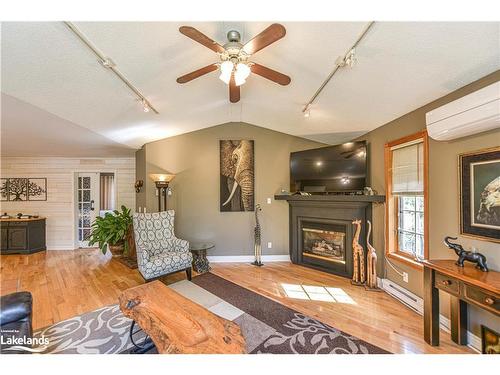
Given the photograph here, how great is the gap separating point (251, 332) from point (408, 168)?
2618mm

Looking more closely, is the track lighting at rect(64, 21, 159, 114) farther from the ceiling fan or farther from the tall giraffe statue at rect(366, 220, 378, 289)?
the tall giraffe statue at rect(366, 220, 378, 289)

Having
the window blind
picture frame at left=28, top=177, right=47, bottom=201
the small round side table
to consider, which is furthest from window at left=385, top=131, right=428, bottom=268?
picture frame at left=28, top=177, right=47, bottom=201

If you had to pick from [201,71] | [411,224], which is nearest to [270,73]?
[201,71]

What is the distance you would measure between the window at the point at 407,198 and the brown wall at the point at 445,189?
9 cm

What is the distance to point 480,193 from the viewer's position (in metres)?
1.77

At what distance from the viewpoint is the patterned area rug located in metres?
1.75

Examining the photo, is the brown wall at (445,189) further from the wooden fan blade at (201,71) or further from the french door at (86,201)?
the french door at (86,201)

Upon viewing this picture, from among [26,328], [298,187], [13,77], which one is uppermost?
[13,77]

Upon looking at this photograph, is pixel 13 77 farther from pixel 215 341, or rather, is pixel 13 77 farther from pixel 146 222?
pixel 215 341
